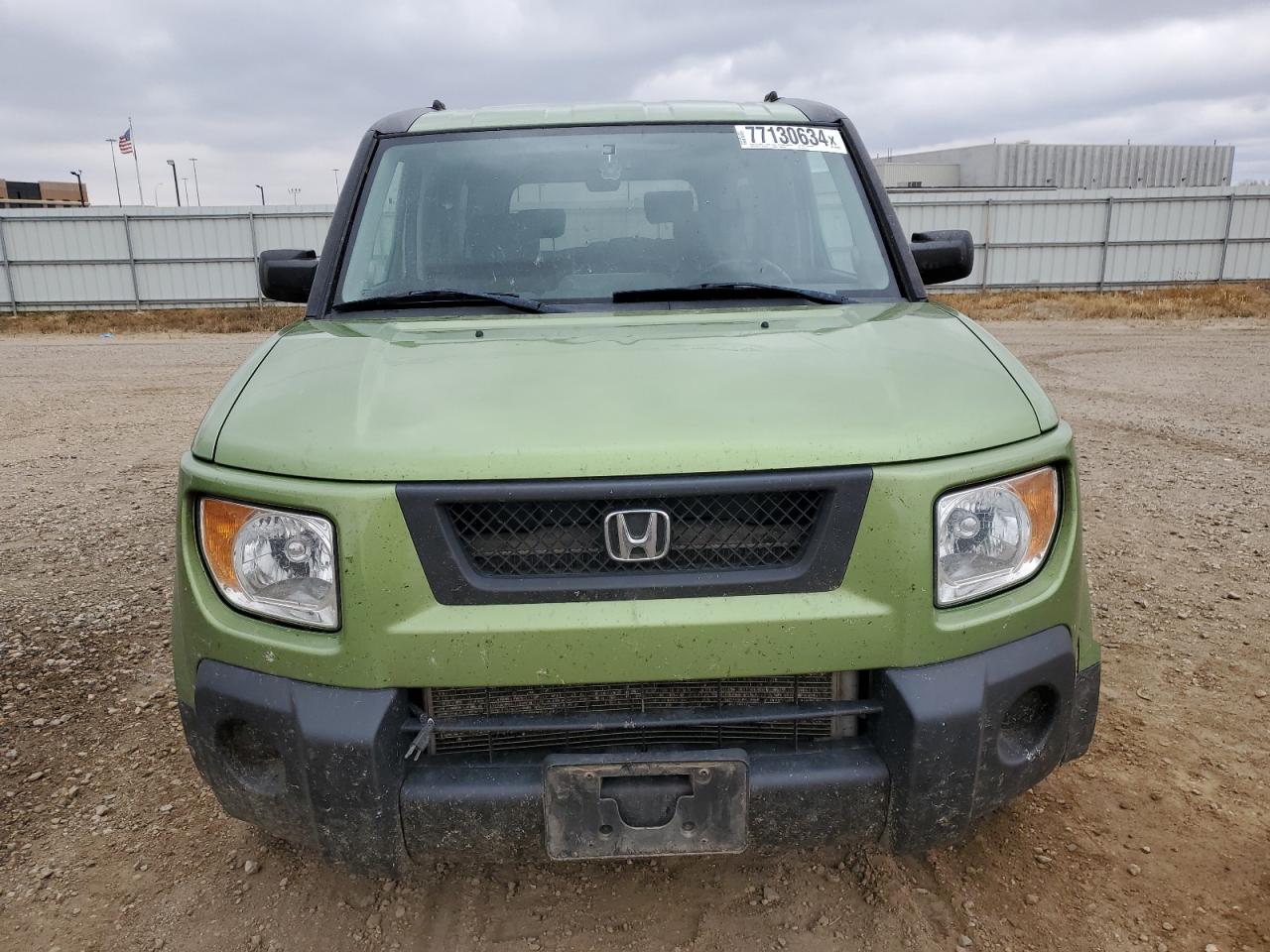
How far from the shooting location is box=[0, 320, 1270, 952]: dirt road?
217 cm

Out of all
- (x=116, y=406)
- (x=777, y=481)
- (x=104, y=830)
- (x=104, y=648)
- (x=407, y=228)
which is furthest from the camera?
(x=116, y=406)

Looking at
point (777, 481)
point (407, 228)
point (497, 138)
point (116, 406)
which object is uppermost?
point (497, 138)

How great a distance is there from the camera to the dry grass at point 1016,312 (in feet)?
62.6

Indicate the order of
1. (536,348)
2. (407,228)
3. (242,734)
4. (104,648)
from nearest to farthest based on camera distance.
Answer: (242,734), (536,348), (407,228), (104,648)

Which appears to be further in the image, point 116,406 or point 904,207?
point 904,207

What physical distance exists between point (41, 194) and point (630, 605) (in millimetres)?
65442

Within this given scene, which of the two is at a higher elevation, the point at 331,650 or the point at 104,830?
the point at 331,650

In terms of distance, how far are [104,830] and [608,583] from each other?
184 centimetres

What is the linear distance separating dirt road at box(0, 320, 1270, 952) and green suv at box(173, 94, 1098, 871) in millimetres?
376

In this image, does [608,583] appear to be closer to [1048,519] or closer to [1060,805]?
[1048,519]

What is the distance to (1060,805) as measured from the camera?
2605 millimetres

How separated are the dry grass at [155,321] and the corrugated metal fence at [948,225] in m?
0.76

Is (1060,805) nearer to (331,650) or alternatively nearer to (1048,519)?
(1048,519)

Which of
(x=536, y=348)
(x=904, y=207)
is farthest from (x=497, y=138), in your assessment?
(x=904, y=207)
